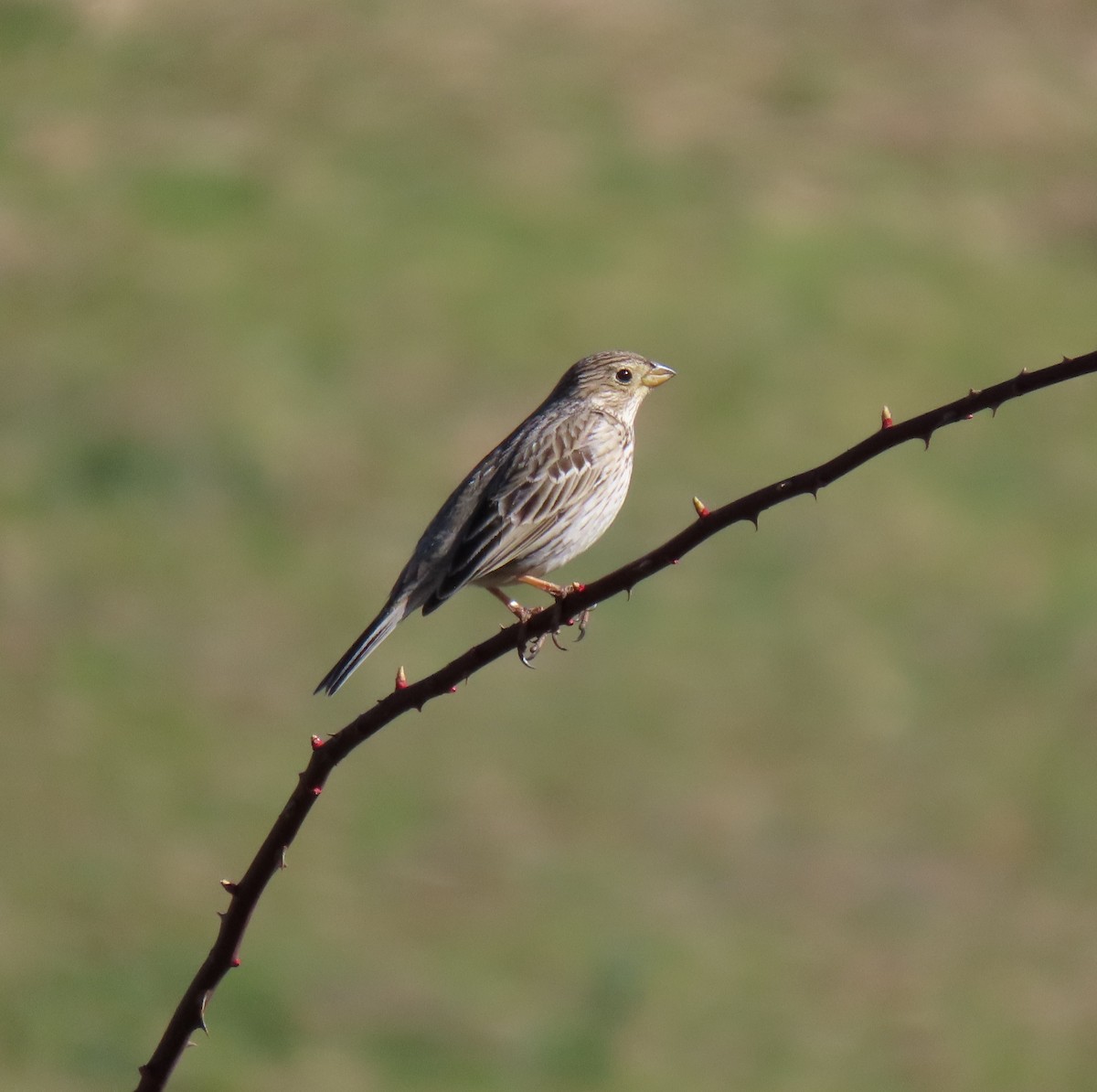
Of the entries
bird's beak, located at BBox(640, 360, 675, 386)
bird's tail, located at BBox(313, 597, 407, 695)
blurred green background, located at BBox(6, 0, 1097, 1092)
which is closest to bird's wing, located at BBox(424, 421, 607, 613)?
bird's tail, located at BBox(313, 597, 407, 695)

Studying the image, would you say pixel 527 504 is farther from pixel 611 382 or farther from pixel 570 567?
pixel 570 567

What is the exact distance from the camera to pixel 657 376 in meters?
8.23

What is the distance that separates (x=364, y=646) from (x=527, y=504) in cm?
90

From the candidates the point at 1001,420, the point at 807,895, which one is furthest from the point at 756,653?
the point at 1001,420

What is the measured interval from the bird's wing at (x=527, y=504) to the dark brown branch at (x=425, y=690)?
311 cm

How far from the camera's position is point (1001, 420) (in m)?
28.0

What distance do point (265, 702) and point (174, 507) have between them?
402 centimetres

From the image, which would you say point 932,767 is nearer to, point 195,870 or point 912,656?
point 912,656

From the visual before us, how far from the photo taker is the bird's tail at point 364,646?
22.0 feet

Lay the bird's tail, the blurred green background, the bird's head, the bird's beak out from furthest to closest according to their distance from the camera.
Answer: the blurred green background → the bird's head → the bird's beak → the bird's tail

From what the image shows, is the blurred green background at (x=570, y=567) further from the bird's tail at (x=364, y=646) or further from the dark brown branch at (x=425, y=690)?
the dark brown branch at (x=425, y=690)

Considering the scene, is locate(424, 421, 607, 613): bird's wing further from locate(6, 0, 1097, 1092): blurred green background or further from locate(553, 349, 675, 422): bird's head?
locate(6, 0, 1097, 1092): blurred green background

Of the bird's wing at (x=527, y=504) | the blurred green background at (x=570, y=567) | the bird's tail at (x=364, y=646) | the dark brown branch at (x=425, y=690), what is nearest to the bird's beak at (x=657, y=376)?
the bird's wing at (x=527, y=504)

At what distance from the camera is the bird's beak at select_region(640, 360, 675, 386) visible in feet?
26.6
